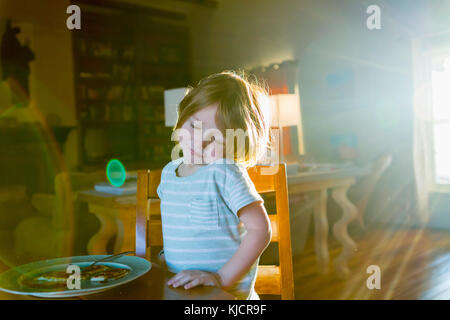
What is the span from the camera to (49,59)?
518cm

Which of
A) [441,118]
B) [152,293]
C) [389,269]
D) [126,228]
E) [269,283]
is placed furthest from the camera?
[441,118]

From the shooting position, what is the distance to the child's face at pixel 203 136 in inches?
28.9

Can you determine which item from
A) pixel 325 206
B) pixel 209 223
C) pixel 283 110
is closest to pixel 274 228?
pixel 209 223

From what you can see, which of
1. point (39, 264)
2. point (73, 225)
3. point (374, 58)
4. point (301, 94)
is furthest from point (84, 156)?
point (39, 264)

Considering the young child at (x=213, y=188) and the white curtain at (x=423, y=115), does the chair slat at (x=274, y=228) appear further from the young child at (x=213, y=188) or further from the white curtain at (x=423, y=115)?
the white curtain at (x=423, y=115)

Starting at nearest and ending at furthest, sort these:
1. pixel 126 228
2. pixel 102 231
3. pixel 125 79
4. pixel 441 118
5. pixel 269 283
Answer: pixel 269 283, pixel 126 228, pixel 102 231, pixel 441 118, pixel 125 79

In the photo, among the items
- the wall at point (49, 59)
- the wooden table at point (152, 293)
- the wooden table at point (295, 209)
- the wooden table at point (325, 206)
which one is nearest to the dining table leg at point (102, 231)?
the wooden table at point (295, 209)

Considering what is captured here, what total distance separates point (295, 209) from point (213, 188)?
96.2 inches

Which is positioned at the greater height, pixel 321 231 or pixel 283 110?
pixel 283 110

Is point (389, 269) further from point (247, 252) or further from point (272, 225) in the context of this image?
point (247, 252)

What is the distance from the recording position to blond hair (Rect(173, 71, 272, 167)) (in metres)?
0.74

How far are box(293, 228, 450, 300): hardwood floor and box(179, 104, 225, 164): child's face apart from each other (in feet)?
5.77

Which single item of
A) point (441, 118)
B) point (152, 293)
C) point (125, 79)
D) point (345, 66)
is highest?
point (125, 79)

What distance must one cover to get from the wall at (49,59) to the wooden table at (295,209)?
11.1ft
